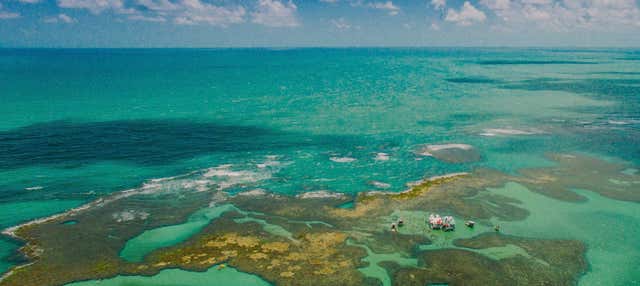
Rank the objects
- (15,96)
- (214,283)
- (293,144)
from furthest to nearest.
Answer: (15,96)
(293,144)
(214,283)

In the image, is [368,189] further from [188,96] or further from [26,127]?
[188,96]

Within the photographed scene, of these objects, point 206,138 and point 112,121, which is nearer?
point 206,138

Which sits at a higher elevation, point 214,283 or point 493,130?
point 493,130

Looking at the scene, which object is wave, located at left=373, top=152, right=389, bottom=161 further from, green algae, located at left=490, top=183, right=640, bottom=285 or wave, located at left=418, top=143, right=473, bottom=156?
green algae, located at left=490, top=183, right=640, bottom=285

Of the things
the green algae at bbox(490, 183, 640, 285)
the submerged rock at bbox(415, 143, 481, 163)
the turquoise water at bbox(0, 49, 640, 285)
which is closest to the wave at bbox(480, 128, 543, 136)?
the turquoise water at bbox(0, 49, 640, 285)

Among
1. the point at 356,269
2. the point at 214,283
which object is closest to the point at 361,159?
the point at 356,269
